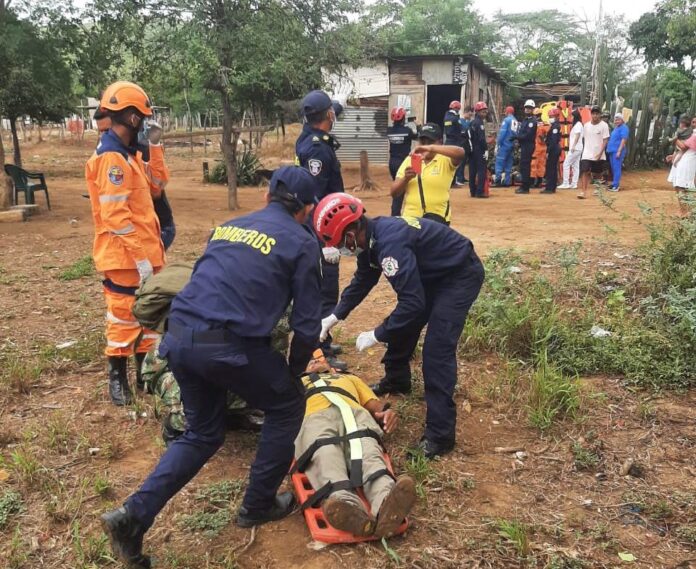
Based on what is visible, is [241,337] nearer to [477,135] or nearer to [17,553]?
[17,553]

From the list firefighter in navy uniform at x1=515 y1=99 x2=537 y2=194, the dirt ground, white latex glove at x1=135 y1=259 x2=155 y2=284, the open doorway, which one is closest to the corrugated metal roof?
the open doorway

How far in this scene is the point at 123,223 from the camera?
12.9 feet

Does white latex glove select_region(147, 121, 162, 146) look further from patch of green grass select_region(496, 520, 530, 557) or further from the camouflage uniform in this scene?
patch of green grass select_region(496, 520, 530, 557)

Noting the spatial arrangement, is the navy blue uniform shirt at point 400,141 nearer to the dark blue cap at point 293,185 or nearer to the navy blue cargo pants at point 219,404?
the dark blue cap at point 293,185

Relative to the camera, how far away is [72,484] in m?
3.29

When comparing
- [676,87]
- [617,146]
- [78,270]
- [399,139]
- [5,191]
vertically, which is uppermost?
[676,87]

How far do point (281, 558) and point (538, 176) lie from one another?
44.6 feet

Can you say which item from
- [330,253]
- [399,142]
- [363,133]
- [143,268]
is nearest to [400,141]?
[399,142]

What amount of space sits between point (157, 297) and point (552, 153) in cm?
1170

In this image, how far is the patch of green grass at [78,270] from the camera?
23.8 ft

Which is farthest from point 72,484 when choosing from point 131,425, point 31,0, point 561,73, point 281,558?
point 561,73

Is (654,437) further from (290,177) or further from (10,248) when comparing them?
(10,248)

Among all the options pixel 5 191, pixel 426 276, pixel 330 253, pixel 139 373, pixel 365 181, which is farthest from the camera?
pixel 365 181

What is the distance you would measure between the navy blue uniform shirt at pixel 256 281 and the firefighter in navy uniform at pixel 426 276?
2.19ft
